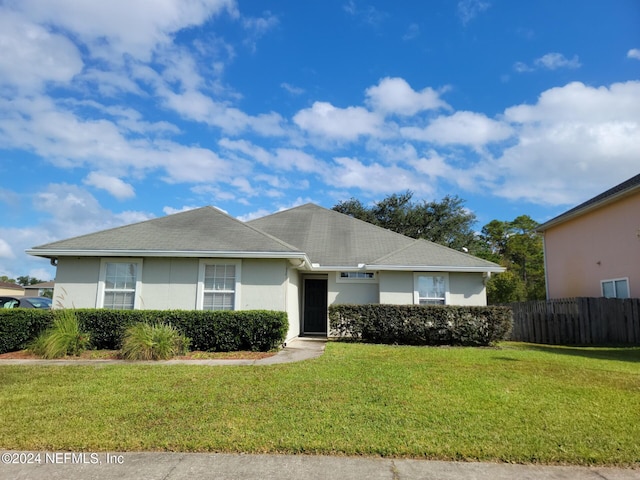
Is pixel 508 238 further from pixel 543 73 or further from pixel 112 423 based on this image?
pixel 112 423

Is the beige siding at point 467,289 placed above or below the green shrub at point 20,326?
above

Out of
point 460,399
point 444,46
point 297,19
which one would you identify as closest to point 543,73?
point 444,46

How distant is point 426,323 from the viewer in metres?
12.5

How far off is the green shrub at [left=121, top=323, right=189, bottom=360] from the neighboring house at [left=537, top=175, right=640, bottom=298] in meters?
16.1

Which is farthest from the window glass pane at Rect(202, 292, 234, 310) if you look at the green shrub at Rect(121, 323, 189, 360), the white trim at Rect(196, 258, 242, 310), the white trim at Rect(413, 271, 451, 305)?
the white trim at Rect(413, 271, 451, 305)

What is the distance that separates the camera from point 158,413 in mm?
5234

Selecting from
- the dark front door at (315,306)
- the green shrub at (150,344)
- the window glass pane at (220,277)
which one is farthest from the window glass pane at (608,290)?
the green shrub at (150,344)

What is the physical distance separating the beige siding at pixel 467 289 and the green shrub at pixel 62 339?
1194 cm

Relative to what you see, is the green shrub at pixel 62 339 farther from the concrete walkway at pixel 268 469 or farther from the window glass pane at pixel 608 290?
the window glass pane at pixel 608 290

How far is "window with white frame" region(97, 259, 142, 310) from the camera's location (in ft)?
40.1

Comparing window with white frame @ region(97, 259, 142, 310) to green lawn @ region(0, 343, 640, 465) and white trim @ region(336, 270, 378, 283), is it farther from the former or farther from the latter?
white trim @ region(336, 270, 378, 283)

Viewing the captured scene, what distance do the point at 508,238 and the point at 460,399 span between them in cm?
4912

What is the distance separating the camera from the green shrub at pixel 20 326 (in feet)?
34.1

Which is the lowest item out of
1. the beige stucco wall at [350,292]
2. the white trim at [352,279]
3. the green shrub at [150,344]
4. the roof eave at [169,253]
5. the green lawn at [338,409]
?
the green lawn at [338,409]
